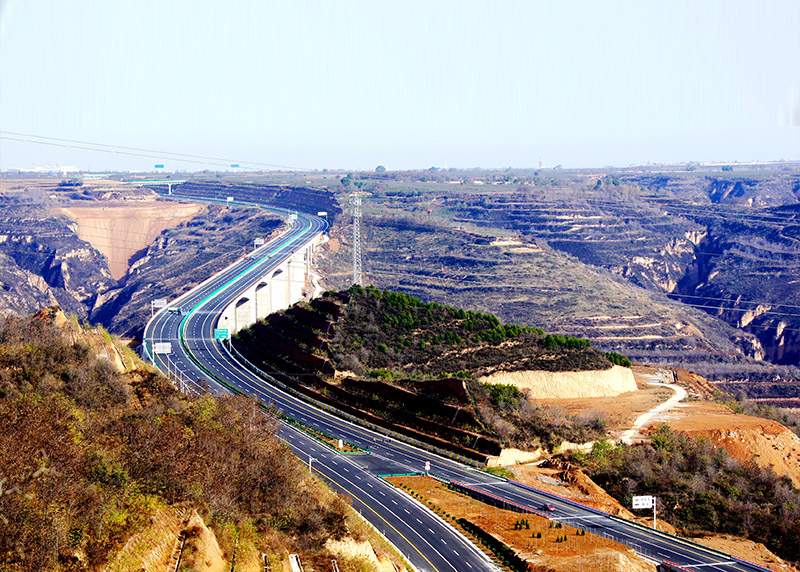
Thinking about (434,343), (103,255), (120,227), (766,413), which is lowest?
(766,413)

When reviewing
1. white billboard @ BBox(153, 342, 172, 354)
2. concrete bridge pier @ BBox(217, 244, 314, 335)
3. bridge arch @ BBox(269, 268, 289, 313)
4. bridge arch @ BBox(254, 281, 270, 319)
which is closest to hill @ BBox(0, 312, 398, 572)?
white billboard @ BBox(153, 342, 172, 354)

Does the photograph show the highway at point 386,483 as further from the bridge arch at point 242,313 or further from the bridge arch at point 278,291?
the bridge arch at point 278,291

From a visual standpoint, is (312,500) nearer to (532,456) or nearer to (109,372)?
(109,372)

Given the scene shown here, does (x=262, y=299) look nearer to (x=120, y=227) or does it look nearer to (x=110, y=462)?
(x=110, y=462)

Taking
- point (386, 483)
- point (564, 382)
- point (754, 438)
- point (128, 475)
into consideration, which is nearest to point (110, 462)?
point (128, 475)

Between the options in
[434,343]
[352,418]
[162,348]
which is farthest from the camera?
[162,348]
